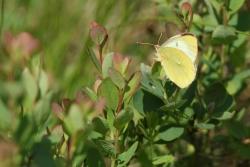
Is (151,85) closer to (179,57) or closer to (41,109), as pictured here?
(179,57)

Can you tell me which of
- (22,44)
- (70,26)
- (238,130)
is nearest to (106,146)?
(22,44)

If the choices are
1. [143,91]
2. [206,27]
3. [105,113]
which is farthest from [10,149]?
[206,27]

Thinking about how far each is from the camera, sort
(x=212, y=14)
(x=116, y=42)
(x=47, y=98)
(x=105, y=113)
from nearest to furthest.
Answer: (x=47, y=98), (x=105, y=113), (x=212, y=14), (x=116, y=42)

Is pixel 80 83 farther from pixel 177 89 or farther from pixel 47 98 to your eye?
pixel 47 98

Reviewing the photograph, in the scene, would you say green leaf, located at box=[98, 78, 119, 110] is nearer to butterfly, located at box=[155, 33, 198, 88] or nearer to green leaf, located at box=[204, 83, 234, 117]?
butterfly, located at box=[155, 33, 198, 88]

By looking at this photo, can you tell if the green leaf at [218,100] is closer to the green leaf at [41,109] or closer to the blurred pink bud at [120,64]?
the blurred pink bud at [120,64]

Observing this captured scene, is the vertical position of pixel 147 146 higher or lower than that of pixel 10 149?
lower

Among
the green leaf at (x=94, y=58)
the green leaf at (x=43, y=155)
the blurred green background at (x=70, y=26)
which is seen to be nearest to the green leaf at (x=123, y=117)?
the green leaf at (x=94, y=58)
